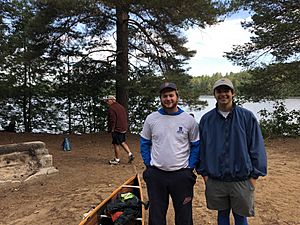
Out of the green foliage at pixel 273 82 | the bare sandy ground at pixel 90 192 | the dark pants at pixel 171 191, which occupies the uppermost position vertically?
the green foliage at pixel 273 82

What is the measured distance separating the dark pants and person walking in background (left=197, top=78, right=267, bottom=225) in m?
0.21

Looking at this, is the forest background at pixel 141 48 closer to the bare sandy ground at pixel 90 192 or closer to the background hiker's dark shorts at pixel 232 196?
the bare sandy ground at pixel 90 192

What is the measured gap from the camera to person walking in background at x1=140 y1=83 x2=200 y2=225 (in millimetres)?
2863

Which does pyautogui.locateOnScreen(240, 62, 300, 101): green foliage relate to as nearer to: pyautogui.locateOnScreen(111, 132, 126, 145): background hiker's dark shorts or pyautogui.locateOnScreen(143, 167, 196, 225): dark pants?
pyautogui.locateOnScreen(111, 132, 126, 145): background hiker's dark shorts

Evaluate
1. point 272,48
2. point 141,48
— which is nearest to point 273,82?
point 272,48

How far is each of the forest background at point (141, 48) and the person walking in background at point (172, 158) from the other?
6097mm

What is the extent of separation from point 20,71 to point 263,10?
444 inches

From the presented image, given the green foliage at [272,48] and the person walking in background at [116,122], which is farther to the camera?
the green foliage at [272,48]

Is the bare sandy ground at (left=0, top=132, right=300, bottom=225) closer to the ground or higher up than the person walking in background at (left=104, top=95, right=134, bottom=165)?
closer to the ground

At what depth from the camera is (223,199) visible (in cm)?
275

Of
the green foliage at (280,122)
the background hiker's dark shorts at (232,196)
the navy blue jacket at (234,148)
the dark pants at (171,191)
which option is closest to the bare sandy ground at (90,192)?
the dark pants at (171,191)

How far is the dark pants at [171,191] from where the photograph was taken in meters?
2.86

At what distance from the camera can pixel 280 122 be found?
12.8m

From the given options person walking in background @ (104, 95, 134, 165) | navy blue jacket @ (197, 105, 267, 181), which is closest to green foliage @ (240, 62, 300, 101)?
person walking in background @ (104, 95, 134, 165)
